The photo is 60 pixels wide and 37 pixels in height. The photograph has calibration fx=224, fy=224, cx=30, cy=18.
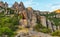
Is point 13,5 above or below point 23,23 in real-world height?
above

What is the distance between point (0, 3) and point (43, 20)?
36226mm

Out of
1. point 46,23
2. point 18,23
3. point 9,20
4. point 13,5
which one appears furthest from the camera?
point 13,5

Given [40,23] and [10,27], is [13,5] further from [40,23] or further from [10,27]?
[10,27]

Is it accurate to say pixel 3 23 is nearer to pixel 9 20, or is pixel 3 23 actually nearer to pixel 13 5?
pixel 9 20

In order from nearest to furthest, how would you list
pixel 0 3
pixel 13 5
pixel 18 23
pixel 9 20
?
pixel 18 23 < pixel 9 20 < pixel 13 5 < pixel 0 3

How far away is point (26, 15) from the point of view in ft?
194

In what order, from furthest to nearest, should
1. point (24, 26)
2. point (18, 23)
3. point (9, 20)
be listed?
point (9, 20) → point (18, 23) → point (24, 26)

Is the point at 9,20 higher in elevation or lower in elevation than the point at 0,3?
lower

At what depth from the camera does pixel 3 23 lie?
57.7 metres

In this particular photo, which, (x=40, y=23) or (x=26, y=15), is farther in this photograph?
(x=40, y=23)

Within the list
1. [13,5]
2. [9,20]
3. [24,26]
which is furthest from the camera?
[13,5]

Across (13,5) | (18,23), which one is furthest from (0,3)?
(18,23)

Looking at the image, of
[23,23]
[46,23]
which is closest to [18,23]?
[23,23]

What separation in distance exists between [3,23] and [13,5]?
31817mm
